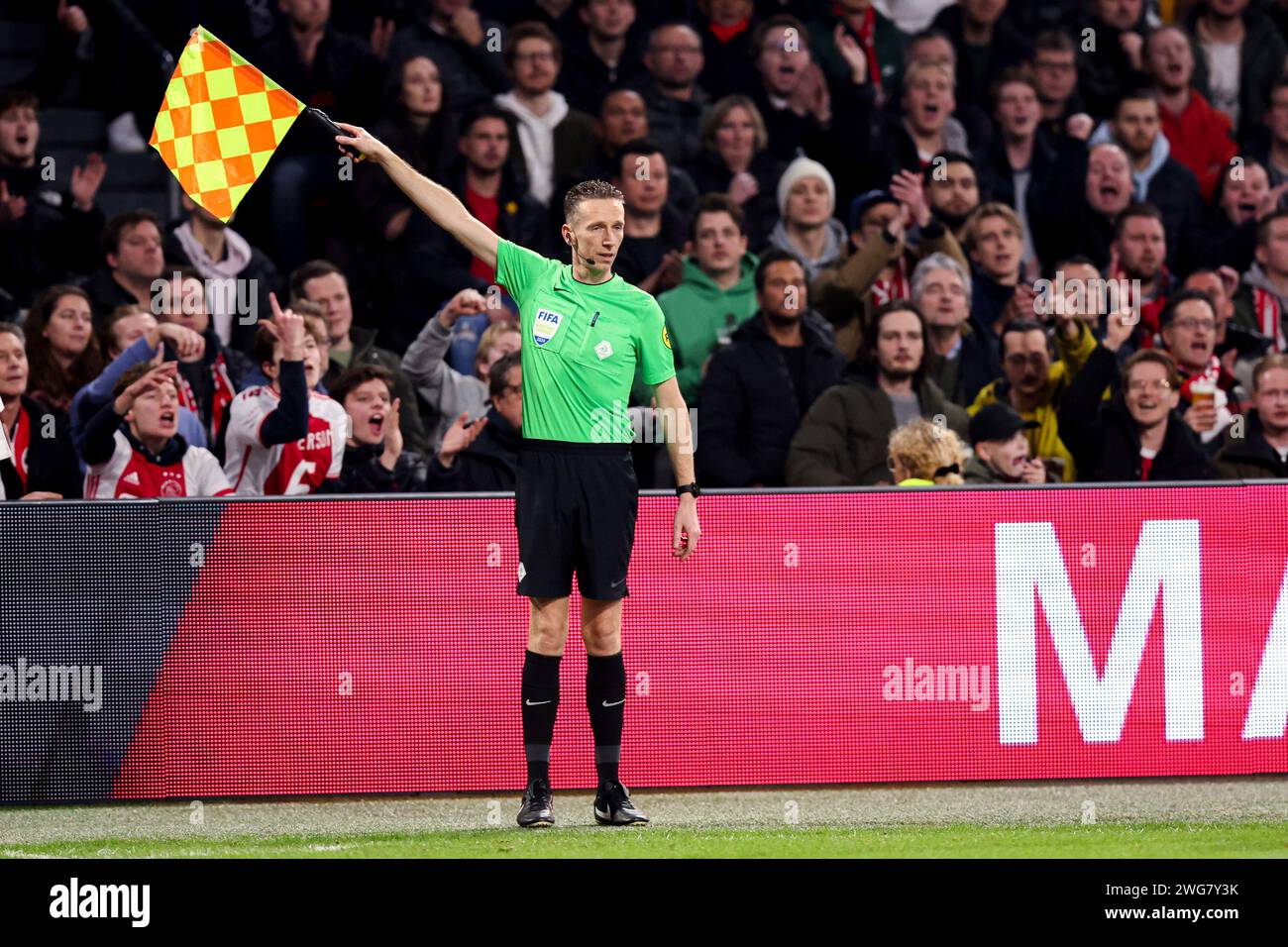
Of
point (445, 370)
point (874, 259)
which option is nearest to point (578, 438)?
point (445, 370)

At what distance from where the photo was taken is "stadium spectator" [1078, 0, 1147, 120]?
51.2ft

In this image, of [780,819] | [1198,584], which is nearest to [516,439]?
[780,819]

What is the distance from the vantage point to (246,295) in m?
12.3

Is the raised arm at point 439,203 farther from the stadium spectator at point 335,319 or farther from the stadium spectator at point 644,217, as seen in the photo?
the stadium spectator at point 644,217

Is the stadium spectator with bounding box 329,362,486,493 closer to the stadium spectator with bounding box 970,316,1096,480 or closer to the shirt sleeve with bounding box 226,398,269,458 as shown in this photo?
the shirt sleeve with bounding box 226,398,269,458

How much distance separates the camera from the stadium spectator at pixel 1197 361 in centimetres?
1223

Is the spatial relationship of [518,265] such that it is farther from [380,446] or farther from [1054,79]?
[1054,79]

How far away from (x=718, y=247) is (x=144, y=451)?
12.2ft

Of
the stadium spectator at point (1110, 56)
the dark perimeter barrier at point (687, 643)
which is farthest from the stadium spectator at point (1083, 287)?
the dark perimeter barrier at point (687, 643)

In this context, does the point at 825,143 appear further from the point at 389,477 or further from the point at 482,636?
the point at 482,636

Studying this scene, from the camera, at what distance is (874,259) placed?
12.6 m

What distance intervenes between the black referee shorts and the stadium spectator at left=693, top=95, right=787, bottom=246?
580 cm

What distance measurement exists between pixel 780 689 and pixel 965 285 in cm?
424

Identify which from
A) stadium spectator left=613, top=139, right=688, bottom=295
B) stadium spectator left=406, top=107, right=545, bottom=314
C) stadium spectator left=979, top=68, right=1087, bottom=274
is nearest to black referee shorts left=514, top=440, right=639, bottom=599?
stadium spectator left=613, top=139, right=688, bottom=295
